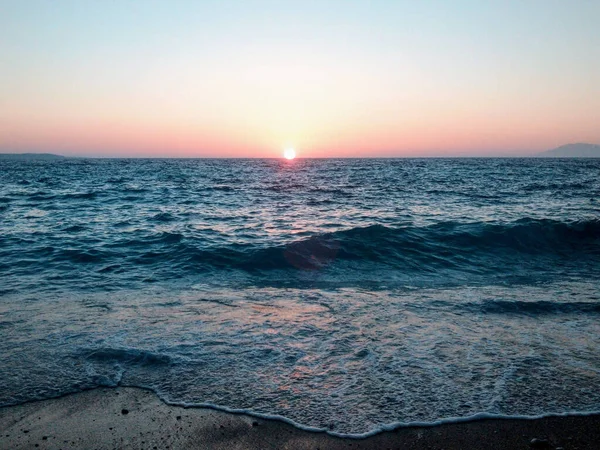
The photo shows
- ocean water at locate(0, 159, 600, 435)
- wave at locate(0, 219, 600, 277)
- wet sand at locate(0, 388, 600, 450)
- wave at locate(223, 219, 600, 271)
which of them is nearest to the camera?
wet sand at locate(0, 388, 600, 450)

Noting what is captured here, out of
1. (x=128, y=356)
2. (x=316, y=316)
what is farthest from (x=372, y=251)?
(x=128, y=356)

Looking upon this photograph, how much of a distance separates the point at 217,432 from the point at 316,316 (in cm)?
358

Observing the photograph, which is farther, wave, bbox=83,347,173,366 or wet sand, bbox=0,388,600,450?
wave, bbox=83,347,173,366

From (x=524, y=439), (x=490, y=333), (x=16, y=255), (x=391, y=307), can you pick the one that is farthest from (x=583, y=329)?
(x=16, y=255)

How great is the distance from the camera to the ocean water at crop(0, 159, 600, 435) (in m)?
5.16

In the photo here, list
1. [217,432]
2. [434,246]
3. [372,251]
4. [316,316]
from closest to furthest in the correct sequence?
1. [217,432]
2. [316,316]
3. [372,251]
4. [434,246]

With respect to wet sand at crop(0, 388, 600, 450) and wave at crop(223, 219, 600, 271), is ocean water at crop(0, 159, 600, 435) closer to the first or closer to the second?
wave at crop(223, 219, 600, 271)

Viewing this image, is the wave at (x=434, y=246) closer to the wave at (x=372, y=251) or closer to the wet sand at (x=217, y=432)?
the wave at (x=372, y=251)

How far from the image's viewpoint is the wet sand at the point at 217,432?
4.23 metres

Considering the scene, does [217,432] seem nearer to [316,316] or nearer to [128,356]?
[128,356]

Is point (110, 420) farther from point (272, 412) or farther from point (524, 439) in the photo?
point (524, 439)

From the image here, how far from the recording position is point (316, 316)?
25.6 ft

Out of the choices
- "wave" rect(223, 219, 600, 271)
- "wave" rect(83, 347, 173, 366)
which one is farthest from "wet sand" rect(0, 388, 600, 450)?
"wave" rect(223, 219, 600, 271)

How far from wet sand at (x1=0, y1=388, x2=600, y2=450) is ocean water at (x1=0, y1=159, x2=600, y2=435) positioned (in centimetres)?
20
